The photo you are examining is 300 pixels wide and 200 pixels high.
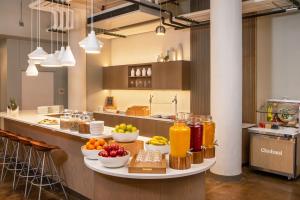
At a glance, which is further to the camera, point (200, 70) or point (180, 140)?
point (200, 70)

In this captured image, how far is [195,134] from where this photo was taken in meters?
2.71

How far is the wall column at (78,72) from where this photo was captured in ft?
26.3

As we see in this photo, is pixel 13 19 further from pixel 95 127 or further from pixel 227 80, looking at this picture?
pixel 227 80

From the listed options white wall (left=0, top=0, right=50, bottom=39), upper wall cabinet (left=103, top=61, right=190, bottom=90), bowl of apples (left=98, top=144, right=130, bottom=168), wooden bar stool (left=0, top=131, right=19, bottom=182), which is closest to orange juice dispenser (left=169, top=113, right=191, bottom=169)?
bowl of apples (left=98, top=144, right=130, bottom=168)

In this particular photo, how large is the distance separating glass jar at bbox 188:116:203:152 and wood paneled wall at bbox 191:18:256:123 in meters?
3.46

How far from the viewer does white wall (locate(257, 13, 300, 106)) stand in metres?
5.62

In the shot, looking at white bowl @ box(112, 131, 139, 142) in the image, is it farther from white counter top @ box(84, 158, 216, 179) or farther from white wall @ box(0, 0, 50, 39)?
white wall @ box(0, 0, 50, 39)

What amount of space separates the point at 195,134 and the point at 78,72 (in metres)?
6.11

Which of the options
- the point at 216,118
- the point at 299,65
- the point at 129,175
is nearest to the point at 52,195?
the point at 129,175

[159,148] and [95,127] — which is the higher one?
[95,127]

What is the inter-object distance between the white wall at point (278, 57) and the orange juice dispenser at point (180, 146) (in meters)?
3.82

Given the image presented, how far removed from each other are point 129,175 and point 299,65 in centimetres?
463

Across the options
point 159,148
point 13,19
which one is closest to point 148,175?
point 159,148

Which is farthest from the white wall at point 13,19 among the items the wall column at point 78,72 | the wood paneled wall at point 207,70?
the wood paneled wall at point 207,70
